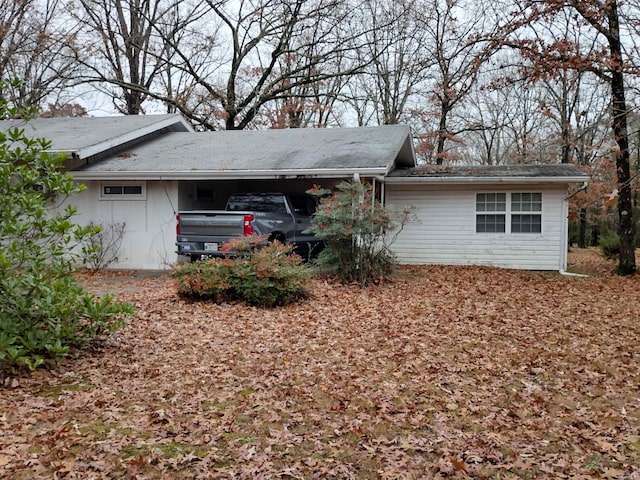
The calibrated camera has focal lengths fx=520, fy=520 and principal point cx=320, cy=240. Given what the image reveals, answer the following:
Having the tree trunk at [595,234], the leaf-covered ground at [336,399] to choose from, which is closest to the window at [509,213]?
the leaf-covered ground at [336,399]

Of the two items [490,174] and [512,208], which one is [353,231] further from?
[512,208]

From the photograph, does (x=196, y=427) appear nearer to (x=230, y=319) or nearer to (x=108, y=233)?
(x=230, y=319)

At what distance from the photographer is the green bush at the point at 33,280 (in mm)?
4852

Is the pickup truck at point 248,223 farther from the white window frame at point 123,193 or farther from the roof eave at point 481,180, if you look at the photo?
the roof eave at point 481,180

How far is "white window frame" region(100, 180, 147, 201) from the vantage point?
520 inches

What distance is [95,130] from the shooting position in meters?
15.5

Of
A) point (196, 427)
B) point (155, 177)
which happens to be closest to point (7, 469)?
point (196, 427)

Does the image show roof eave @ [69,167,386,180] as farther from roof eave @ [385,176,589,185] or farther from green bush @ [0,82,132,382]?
green bush @ [0,82,132,382]

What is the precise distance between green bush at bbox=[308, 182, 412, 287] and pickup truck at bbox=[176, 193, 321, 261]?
0.84 m

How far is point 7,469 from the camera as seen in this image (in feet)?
10.8

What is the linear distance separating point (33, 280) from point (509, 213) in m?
11.9

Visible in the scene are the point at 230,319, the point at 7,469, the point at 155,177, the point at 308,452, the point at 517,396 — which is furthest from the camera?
the point at 155,177

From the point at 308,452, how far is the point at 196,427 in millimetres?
948

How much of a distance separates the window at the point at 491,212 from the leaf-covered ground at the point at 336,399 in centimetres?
583
